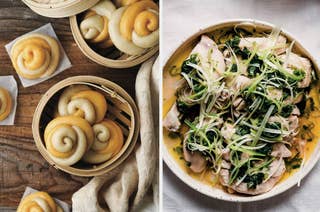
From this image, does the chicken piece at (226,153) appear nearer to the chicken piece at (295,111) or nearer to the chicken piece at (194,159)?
the chicken piece at (194,159)

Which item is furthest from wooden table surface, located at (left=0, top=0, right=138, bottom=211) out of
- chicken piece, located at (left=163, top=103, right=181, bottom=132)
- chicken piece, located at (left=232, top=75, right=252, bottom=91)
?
chicken piece, located at (left=232, top=75, right=252, bottom=91)

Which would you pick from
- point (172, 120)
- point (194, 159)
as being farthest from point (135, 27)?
point (194, 159)

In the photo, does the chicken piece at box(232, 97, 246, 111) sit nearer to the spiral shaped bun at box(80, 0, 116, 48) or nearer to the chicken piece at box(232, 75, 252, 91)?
the chicken piece at box(232, 75, 252, 91)

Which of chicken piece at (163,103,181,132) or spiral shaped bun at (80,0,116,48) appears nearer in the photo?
spiral shaped bun at (80,0,116,48)

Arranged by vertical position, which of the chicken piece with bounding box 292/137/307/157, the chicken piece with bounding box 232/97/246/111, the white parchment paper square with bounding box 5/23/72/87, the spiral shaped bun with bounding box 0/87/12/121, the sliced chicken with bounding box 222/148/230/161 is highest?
the white parchment paper square with bounding box 5/23/72/87

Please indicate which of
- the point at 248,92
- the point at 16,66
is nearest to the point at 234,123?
the point at 248,92

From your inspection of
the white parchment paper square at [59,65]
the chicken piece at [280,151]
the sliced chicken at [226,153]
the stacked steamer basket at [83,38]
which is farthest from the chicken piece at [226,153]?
the white parchment paper square at [59,65]

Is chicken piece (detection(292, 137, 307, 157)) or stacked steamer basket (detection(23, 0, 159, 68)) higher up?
stacked steamer basket (detection(23, 0, 159, 68))

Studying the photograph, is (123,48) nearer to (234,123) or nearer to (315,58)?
(234,123)
